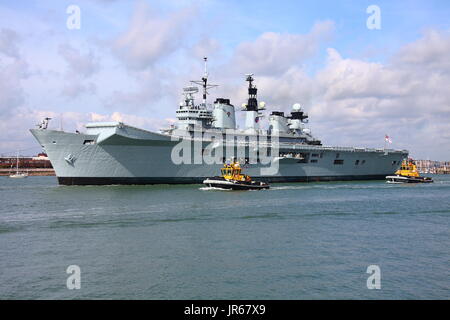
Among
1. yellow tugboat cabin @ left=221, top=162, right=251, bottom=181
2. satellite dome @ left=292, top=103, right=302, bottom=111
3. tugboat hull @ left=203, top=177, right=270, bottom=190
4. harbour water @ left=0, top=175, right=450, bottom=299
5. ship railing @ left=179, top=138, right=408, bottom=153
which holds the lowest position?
harbour water @ left=0, top=175, right=450, bottom=299

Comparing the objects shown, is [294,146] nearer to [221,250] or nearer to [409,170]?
[409,170]

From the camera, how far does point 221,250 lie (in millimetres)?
12500

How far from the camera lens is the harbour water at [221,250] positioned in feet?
30.5

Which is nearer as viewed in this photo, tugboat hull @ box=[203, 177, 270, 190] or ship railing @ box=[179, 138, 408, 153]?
tugboat hull @ box=[203, 177, 270, 190]

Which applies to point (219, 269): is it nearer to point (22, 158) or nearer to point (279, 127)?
point (279, 127)

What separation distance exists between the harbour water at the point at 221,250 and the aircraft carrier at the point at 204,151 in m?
9.16

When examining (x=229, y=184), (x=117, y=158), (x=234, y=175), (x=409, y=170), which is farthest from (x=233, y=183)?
(x=409, y=170)

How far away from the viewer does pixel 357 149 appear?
4578 centimetres

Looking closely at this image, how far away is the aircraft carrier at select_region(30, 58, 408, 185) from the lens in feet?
101

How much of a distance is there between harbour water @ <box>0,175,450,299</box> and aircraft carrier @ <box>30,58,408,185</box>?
30.0 ft

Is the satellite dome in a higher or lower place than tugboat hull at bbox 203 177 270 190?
higher

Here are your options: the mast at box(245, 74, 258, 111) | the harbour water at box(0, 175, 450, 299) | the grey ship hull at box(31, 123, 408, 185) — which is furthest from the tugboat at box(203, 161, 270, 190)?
the mast at box(245, 74, 258, 111)

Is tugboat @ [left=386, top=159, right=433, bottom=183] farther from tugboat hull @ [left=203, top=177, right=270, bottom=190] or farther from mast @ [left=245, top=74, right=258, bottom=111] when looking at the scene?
tugboat hull @ [left=203, top=177, right=270, bottom=190]

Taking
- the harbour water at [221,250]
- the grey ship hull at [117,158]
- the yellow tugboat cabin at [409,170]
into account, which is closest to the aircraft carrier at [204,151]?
the grey ship hull at [117,158]
